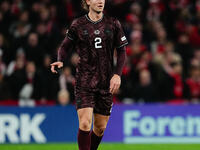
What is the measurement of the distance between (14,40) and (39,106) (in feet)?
8.27

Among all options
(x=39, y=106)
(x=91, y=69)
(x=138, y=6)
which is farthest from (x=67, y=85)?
(x=91, y=69)

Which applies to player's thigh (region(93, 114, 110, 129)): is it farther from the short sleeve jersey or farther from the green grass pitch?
the green grass pitch

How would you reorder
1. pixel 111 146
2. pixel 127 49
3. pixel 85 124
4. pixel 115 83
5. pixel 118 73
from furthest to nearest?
pixel 127 49 → pixel 111 146 → pixel 118 73 → pixel 115 83 → pixel 85 124

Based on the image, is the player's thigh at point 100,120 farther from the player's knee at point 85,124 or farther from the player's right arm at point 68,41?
the player's right arm at point 68,41

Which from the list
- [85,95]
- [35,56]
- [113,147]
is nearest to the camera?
[85,95]

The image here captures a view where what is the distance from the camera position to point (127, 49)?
13297 mm

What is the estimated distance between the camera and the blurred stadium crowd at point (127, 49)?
12.2 meters

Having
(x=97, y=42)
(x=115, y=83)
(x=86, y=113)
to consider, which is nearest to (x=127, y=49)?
(x=97, y=42)

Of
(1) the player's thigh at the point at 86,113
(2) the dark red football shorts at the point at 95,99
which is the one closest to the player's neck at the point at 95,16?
(2) the dark red football shorts at the point at 95,99

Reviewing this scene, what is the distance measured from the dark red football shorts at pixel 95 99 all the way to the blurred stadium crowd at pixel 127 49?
4.56 meters

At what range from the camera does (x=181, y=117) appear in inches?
456

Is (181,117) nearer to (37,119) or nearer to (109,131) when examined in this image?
(109,131)

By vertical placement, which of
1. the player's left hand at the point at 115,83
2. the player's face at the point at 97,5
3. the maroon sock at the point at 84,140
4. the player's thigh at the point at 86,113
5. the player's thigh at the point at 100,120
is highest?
the player's face at the point at 97,5

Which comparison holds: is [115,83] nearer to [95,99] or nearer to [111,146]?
[95,99]
